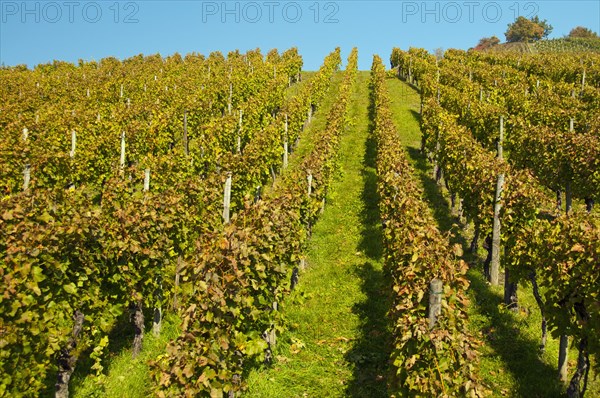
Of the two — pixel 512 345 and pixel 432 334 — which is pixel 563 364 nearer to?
pixel 512 345

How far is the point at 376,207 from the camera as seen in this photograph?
1969cm

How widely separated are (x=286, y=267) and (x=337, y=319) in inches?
122

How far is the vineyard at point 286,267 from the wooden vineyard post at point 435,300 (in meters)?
0.02

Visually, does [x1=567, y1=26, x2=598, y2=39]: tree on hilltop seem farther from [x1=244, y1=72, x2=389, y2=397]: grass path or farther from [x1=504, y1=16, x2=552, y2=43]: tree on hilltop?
[x1=244, y1=72, x2=389, y2=397]: grass path

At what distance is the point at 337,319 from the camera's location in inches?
456

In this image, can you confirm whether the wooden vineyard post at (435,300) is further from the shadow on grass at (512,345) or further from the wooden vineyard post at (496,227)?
the wooden vineyard post at (496,227)

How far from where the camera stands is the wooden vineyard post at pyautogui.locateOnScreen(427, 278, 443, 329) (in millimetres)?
6457

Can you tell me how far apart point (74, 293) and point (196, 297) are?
232 cm

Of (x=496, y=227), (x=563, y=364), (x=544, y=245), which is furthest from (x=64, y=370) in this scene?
(x=496, y=227)

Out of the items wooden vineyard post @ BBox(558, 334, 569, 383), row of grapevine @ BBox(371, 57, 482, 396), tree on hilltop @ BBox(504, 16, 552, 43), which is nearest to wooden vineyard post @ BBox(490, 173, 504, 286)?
wooden vineyard post @ BBox(558, 334, 569, 383)

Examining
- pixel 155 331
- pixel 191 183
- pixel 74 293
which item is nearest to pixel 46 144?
pixel 191 183

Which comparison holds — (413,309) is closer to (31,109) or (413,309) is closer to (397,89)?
(31,109)

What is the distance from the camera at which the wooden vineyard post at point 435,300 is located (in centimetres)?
646

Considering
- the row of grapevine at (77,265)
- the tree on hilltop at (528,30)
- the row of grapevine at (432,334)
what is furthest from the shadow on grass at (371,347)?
the tree on hilltop at (528,30)
